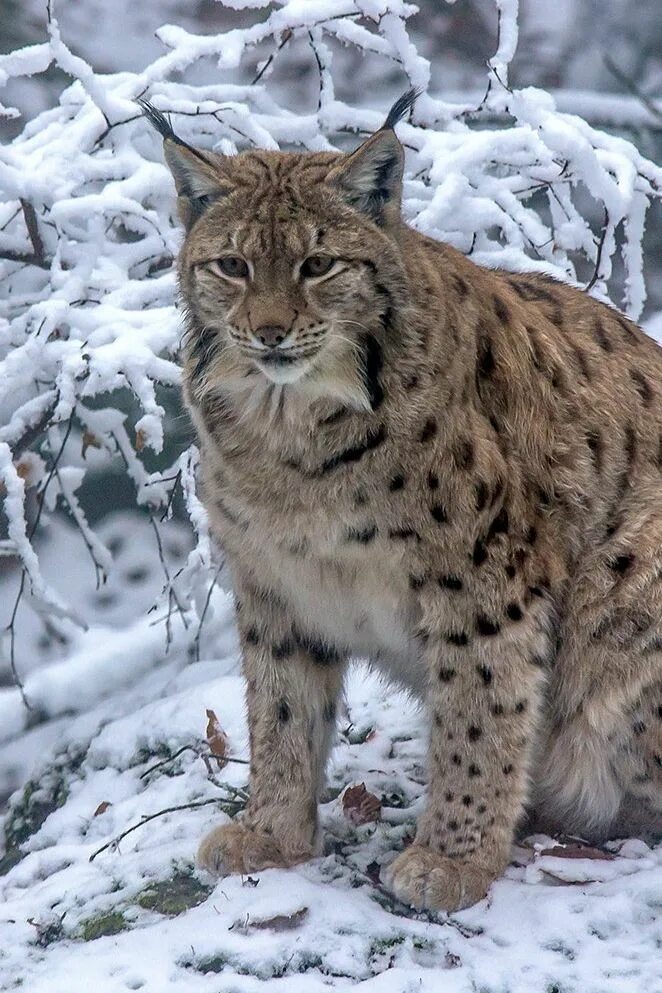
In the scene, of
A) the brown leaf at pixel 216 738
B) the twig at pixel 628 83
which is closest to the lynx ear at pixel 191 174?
the brown leaf at pixel 216 738

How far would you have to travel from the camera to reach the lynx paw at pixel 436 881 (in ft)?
11.5

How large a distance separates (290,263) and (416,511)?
0.65 metres

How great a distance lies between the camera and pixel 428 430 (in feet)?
11.4

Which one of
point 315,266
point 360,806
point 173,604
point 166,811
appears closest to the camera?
point 315,266

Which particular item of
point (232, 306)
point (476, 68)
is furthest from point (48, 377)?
point (476, 68)

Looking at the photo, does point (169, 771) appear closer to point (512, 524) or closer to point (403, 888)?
point (403, 888)

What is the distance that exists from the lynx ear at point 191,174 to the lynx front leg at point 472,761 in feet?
3.94

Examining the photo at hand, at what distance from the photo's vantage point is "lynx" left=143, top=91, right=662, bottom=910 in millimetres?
3420

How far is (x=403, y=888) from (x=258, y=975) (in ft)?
1.54

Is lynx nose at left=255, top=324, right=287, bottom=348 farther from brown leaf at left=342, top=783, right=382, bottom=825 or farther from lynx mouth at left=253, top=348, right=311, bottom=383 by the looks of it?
brown leaf at left=342, top=783, right=382, bottom=825

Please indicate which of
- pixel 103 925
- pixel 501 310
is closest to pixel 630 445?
pixel 501 310

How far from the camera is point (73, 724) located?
5.44 meters

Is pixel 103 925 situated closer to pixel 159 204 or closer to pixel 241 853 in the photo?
pixel 241 853

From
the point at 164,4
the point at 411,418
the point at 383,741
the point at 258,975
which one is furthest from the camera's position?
the point at 164,4
